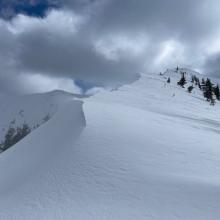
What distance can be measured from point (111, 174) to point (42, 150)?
160 inches

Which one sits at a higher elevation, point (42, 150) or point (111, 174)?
point (42, 150)

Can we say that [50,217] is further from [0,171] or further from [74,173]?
[0,171]

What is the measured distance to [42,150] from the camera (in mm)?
10406

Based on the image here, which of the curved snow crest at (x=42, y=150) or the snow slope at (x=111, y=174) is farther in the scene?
the curved snow crest at (x=42, y=150)

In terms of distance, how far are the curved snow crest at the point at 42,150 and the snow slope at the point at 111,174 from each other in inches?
1.9

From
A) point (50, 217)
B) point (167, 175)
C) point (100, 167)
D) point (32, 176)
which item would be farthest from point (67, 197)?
point (167, 175)

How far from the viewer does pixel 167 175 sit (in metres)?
7.18

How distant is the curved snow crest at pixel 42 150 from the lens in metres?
8.45

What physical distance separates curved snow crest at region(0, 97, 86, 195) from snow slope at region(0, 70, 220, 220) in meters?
0.05

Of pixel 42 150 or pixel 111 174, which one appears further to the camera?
pixel 42 150

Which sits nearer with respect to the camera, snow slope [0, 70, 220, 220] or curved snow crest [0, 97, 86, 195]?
snow slope [0, 70, 220, 220]

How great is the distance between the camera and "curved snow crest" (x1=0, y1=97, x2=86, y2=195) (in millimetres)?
8445

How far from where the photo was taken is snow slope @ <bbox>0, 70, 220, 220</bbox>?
5.68 metres

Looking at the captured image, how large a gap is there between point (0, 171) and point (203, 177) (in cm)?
725
